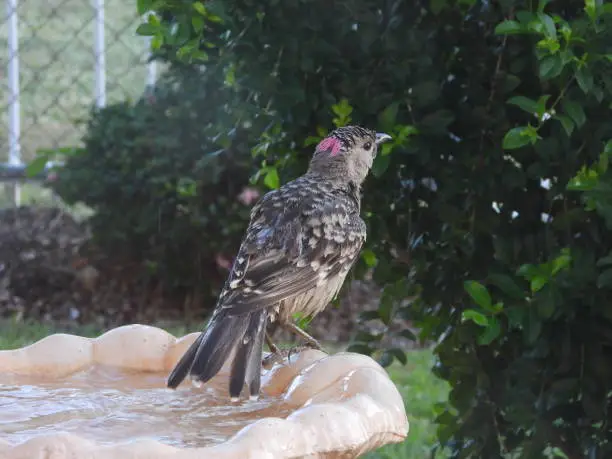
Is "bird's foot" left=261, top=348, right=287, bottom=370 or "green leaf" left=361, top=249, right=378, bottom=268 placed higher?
"green leaf" left=361, top=249, right=378, bottom=268

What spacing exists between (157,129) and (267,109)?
9.86 ft

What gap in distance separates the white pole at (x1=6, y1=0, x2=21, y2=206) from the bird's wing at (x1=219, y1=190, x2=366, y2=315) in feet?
14.4

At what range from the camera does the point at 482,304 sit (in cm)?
284

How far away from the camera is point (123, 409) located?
7.55 feet

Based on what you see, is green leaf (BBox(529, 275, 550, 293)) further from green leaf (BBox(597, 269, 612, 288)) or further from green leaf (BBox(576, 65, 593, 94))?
green leaf (BBox(576, 65, 593, 94))

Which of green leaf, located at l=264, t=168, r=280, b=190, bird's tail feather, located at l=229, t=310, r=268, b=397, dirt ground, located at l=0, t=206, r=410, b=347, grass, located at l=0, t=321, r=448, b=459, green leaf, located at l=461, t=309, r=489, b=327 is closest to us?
bird's tail feather, located at l=229, t=310, r=268, b=397

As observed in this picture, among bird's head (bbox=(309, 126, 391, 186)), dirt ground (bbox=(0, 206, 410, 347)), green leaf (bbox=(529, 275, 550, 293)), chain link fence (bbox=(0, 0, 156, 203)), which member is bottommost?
dirt ground (bbox=(0, 206, 410, 347))

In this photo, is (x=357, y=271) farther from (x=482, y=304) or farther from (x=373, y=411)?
(x=373, y=411)

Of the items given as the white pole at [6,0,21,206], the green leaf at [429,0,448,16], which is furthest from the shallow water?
the white pole at [6,0,21,206]

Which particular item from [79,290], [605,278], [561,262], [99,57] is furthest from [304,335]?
[99,57]

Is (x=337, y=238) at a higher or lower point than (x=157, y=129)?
lower

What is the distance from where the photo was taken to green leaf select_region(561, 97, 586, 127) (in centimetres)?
268

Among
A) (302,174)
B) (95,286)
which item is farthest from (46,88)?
(302,174)

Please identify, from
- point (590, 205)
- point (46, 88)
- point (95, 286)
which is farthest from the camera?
point (46, 88)
